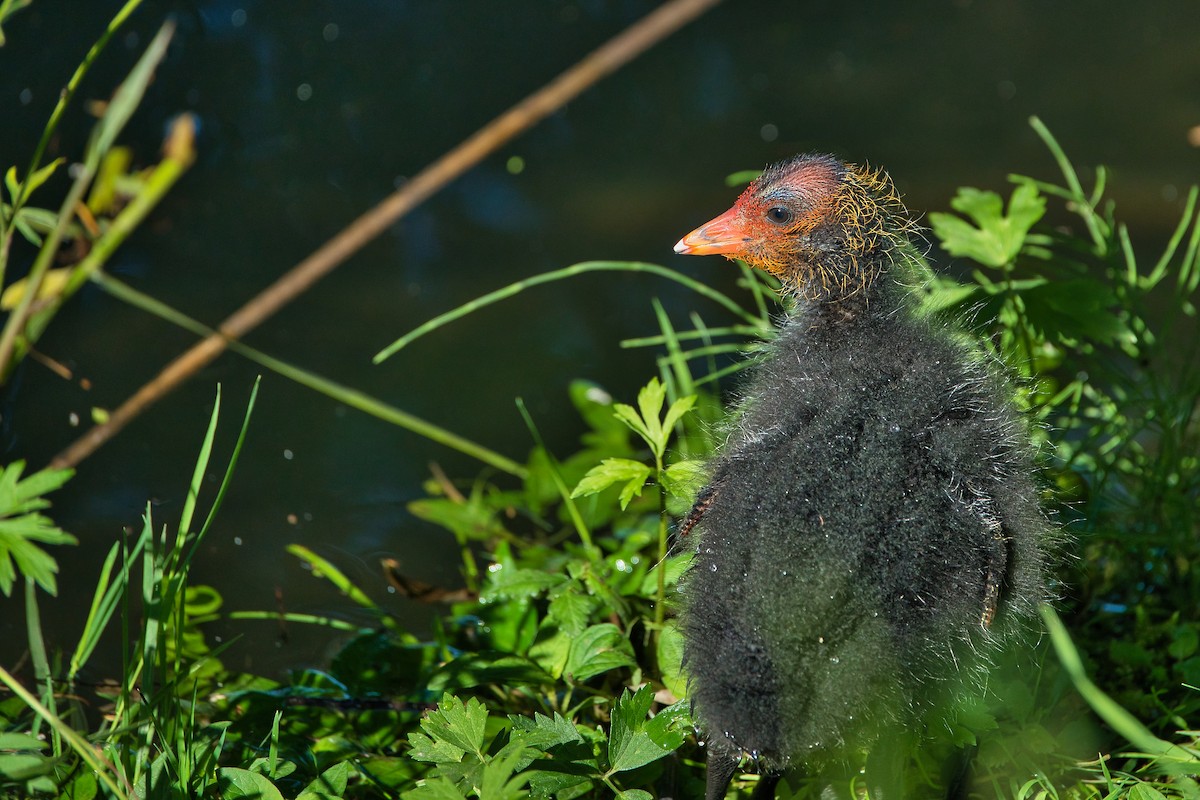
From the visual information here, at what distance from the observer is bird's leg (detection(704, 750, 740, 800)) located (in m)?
2.10

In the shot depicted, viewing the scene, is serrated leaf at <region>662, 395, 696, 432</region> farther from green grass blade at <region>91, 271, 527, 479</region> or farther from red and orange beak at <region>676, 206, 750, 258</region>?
green grass blade at <region>91, 271, 527, 479</region>

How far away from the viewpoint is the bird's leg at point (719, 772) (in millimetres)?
2100

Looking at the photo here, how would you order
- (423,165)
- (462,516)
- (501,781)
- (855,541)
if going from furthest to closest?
(423,165) < (462,516) < (855,541) < (501,781)

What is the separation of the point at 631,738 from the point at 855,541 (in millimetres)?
611

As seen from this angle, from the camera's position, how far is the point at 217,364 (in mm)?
3906

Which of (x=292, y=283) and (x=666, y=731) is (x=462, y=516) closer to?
(x=292, y=283)

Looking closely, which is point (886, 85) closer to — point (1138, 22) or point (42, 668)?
point (1138, 22)

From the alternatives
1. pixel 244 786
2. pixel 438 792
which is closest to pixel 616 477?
pixel 438 792

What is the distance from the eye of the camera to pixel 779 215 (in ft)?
8.13

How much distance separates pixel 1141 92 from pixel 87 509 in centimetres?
480

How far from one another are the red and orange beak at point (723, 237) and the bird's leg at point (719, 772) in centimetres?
107

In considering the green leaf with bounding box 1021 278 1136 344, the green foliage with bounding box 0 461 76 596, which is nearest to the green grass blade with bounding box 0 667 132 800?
the green foliage with bounding box 0 461 76 596

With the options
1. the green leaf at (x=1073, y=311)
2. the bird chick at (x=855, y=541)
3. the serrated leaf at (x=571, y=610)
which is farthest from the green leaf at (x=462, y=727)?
the green leaf at (x=1073, y=311)

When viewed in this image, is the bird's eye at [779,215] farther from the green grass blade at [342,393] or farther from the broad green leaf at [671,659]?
the green grass blade at [342,393]
